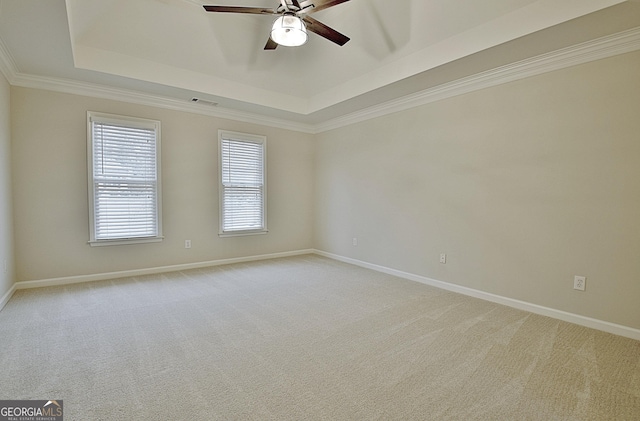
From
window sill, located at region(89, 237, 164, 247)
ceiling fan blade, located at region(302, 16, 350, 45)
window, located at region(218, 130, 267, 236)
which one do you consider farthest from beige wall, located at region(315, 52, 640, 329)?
window sill, located at region(89, 237, 164, 247)

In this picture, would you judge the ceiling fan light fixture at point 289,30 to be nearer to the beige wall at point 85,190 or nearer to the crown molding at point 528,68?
the crown molding at point 528,68

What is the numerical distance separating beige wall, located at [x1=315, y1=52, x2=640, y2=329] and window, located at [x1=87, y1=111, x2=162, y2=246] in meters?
3.45

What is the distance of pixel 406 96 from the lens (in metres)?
4.27

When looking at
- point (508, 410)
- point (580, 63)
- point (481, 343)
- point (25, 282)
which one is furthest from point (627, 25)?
point (25, 282)

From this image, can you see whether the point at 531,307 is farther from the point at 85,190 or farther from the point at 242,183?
the point at 85,190

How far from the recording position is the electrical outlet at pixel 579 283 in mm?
2830

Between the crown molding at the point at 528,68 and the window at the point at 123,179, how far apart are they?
3619 millimetres

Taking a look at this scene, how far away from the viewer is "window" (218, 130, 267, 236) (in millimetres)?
5082

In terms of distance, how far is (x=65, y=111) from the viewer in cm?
378

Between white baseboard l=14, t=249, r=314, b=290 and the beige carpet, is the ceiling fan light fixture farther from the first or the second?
white baseboard l=14, t=249, r=314, b=290

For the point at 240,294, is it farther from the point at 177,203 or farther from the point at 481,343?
the point at 481,343

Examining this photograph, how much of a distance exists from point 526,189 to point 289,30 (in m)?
2.89

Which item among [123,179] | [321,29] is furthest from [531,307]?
[123,179]

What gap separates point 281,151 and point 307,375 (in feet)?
14.5
